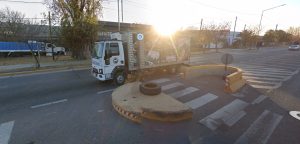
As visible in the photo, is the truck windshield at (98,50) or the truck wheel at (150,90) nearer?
the truck wheel at (150,90)

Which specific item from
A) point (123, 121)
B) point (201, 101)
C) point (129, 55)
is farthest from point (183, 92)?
point (123, 121)

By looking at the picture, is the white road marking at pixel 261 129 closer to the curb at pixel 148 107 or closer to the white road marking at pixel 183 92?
the curb at pixel 148 107

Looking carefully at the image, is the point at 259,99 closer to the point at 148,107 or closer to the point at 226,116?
the point at 226,116

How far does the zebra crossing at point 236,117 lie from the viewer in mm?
4449

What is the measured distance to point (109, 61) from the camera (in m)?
8.88

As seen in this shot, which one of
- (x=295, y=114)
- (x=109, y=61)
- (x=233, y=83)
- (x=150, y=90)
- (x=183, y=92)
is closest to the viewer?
(x=295, y=114)

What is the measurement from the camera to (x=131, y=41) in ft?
30.7

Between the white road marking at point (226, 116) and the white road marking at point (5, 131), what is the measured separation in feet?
16.8

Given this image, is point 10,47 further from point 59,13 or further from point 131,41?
point 131,41

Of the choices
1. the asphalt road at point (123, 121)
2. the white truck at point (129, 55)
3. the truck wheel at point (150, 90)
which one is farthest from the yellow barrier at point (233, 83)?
the white truck at point (129, 55)

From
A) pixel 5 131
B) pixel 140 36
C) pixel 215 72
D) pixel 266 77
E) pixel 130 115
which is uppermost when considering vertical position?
pixel 140 36

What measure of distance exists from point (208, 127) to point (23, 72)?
1416 cm

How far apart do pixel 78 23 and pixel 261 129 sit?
19.2 meters

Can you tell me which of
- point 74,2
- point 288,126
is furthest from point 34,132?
point 74,2
